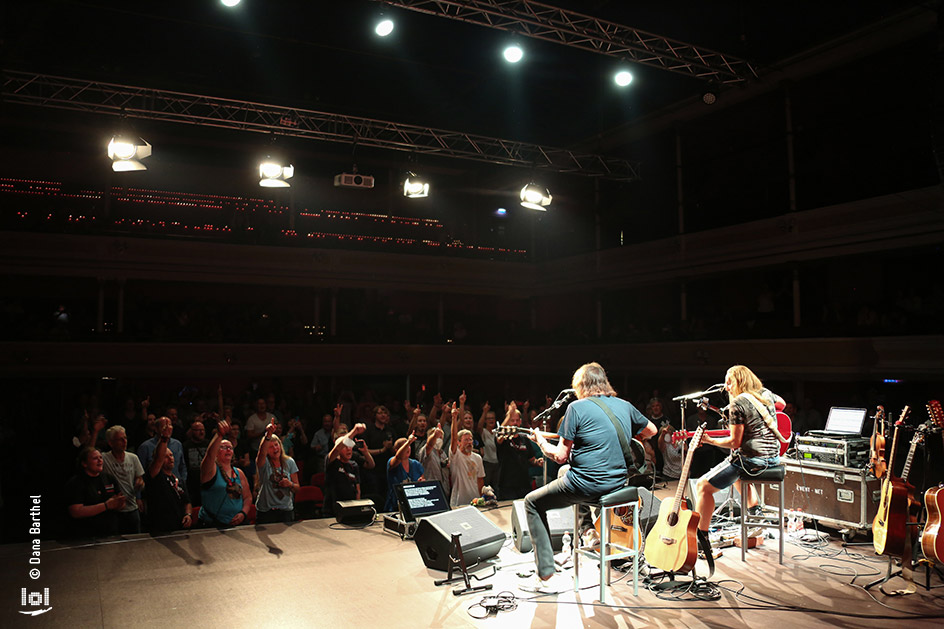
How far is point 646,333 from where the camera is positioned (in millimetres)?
16234

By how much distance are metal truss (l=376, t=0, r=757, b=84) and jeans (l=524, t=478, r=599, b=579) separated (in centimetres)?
571

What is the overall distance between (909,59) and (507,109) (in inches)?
292

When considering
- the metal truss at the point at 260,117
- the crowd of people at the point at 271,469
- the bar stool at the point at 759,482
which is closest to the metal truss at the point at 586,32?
the metal truss at the point at 260,117

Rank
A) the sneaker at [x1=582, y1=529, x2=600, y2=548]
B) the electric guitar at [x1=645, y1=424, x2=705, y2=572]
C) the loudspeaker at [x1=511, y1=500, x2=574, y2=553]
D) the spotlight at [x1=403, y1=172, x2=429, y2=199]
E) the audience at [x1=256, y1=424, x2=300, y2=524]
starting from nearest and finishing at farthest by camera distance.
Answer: the electric guitar at [x1=645, y1=424, x2=705, y2=572] → the sneaker at [x1=582, y1=529, x2=600, y2=548] → the loudspeaker at [x1=511, y1=500, x2=574, y2=553] → the audience at [x1=256, y1=424, x2=300, y2=524] → the spotlight at [x1=403, y1=172, x2=429, y2=199]

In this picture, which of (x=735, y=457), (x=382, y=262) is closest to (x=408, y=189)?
(x=382, y=262)

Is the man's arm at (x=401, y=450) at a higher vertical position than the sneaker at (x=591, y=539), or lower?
higher

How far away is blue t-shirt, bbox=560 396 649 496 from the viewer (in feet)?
15.1

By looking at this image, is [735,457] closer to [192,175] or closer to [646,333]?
[646,333]

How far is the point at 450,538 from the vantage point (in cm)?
541

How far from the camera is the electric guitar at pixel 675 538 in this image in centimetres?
490

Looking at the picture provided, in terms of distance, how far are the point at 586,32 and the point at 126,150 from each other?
21.2ft

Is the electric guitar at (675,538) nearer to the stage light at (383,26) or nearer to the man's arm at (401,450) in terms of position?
the man's arm at (401,450)

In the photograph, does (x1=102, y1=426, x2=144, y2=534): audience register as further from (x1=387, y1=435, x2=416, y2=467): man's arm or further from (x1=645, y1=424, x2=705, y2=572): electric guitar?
(x1=645, y1=424, x2=705, y2=572): electric guitar

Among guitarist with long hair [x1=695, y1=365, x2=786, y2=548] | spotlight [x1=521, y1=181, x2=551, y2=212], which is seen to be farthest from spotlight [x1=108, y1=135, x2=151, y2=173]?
guitarist with long hair [x1=695, y1=365, x2=786, y2=548]
